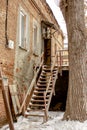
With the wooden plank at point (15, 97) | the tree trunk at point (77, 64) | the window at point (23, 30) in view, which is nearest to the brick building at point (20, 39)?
the window at point (23, 30)

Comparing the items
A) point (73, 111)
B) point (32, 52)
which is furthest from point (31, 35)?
point (73, 111)

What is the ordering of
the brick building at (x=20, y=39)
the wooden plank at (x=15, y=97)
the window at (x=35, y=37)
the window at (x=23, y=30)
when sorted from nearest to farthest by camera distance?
the brick building at (x=20, y=39), the wooden plank at (x=15, y=97), the window at (x=23, y=30), the window at (x=35, y=37)

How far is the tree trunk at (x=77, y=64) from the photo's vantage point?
293 inches

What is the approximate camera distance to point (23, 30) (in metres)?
10.9

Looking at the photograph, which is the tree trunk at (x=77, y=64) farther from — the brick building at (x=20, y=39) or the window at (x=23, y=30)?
the window at (x=23, y=30)

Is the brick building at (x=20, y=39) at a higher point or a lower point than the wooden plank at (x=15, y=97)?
higher

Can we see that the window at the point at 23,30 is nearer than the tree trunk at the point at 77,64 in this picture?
No

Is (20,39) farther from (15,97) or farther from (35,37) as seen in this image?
(15,97)

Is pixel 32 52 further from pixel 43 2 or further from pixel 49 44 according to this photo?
pixel 43 2

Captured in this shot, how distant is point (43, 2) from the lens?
47.4ft

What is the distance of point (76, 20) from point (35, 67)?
4.42m

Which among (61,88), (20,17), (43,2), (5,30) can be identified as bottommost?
(61,88)

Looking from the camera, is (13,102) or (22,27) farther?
(22,27)

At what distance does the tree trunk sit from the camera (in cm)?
744
